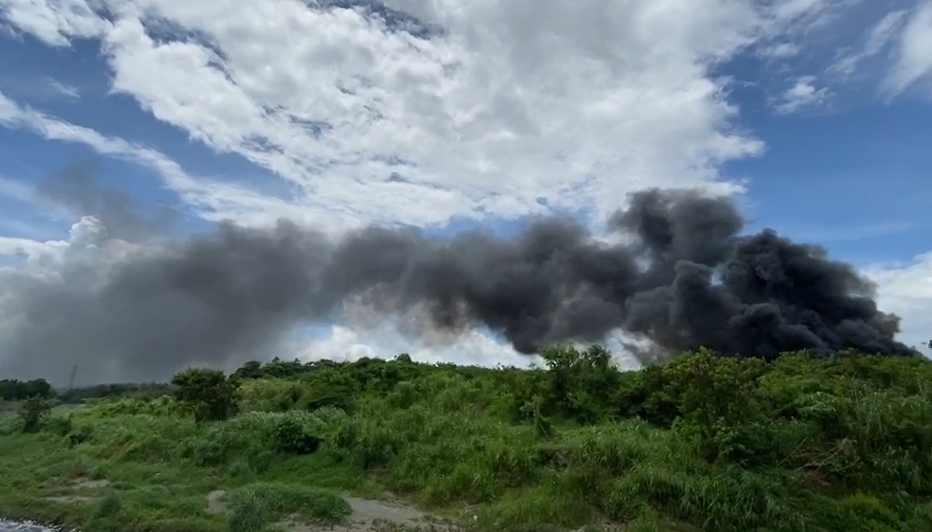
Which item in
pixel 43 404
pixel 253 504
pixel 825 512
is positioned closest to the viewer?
pixel 253 504

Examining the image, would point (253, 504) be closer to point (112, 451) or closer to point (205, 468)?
point (205, 468)

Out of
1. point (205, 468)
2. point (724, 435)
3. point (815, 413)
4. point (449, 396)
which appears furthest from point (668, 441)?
point (205, 468)

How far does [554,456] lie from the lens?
1538 centimetres

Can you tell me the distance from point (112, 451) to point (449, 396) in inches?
390

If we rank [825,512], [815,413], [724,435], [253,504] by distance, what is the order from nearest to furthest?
[253,504] → [825,512] → [724,435] → [815,413]

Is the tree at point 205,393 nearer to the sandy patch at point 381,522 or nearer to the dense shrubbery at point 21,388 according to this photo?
the sandy patch at point 381,522

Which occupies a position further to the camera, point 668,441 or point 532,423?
point 532,423

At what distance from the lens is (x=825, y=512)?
45.2 feet

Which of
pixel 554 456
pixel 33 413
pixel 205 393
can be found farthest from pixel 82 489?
pixel 33 413

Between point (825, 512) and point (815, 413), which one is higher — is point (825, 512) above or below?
below

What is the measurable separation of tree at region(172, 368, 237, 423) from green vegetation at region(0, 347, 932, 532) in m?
0.05

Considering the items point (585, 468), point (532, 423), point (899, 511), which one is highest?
point (532, 423)

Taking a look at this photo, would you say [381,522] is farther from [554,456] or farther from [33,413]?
[33,413]

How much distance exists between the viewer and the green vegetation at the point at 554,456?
13.5 m
